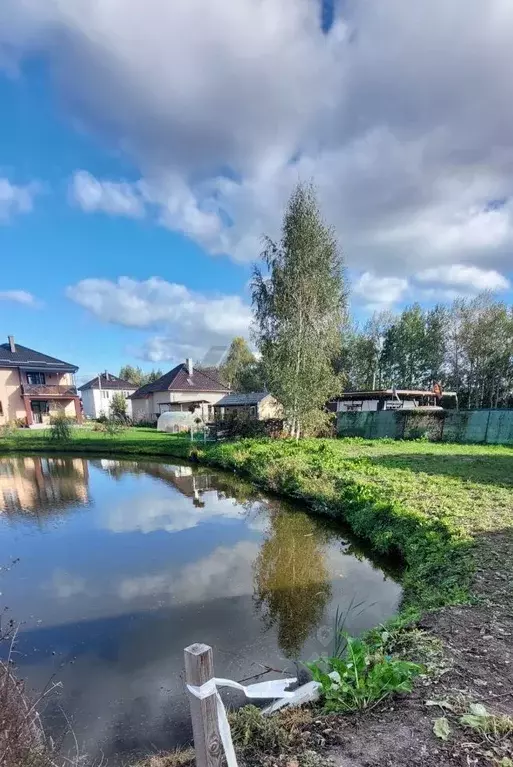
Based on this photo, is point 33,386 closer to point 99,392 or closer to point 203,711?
point 99,392

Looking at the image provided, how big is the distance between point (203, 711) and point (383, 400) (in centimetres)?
2427

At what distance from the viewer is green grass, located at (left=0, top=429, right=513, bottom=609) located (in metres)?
5.57

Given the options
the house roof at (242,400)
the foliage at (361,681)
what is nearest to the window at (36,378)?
the house roof at (242,400)

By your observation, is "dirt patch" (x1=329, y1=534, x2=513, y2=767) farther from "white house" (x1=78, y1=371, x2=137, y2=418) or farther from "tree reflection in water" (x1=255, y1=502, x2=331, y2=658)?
"white house" (x1=78, y1=371, x2=137, y2=418)

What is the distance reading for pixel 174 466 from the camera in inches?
700

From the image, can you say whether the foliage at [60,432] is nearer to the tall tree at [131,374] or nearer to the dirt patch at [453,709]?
the dirt patch at [453,709]

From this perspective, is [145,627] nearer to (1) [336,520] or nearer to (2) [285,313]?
(1) [336,520]

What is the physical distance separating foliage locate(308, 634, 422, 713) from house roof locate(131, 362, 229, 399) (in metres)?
34.8

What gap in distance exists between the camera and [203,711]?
6.20ft

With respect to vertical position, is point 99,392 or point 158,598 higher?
point 99,392

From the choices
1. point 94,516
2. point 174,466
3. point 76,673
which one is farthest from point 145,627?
point 174,466

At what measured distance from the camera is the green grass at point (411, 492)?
18.3 ft

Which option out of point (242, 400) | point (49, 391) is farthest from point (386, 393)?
point (49, 391)

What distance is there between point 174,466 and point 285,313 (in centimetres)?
922
